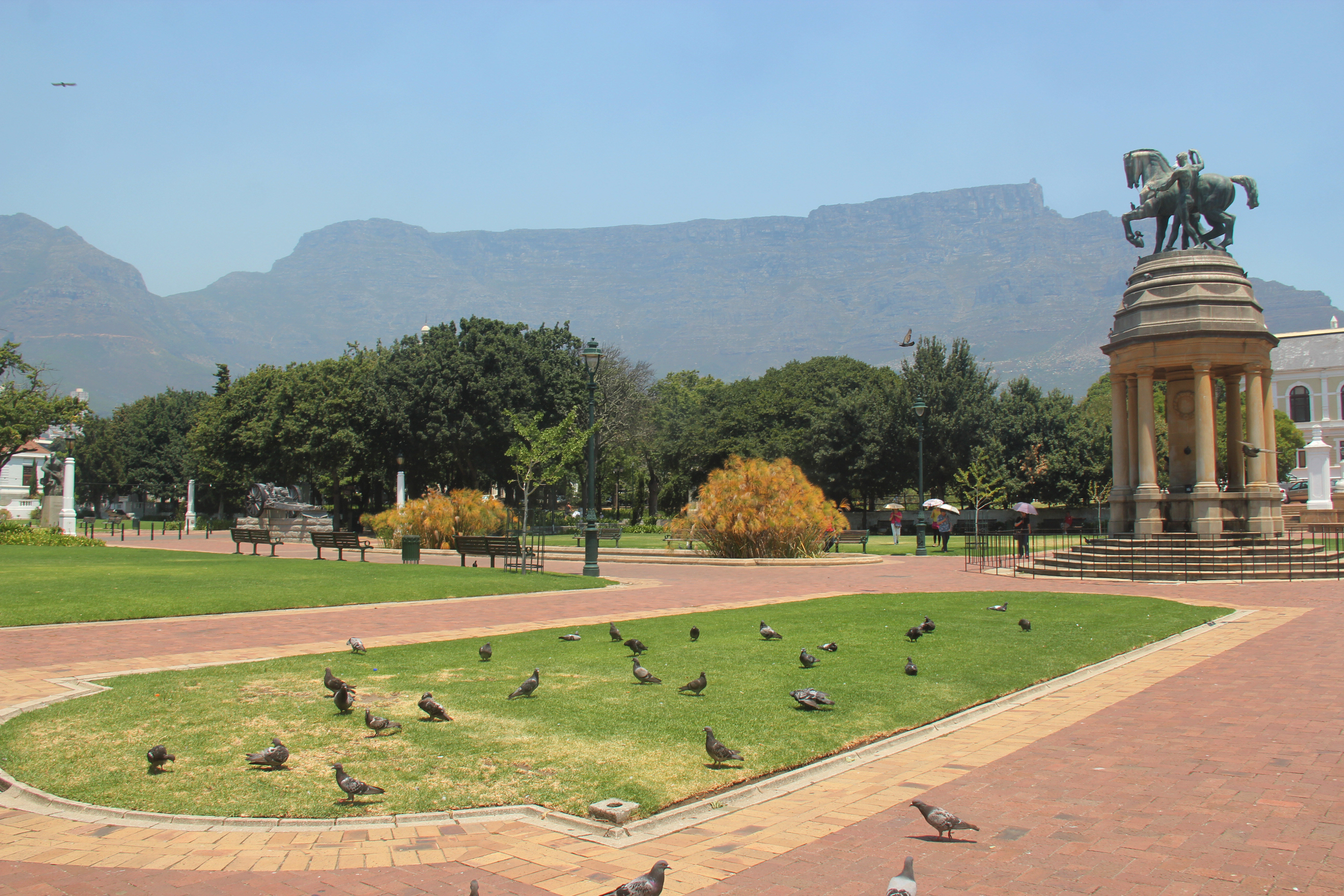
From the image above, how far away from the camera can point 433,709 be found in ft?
A: 24.7

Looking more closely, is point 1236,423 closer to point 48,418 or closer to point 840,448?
point 840,448

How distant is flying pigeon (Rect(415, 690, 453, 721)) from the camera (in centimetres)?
751

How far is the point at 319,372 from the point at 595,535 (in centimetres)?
3860

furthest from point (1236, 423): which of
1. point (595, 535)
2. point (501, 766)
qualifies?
point (501, 766)

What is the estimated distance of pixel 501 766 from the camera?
6.43 m

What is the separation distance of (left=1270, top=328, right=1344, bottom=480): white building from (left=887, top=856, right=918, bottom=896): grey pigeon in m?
85.5

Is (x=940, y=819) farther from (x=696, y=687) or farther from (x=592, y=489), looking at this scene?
(x=592, y=489)

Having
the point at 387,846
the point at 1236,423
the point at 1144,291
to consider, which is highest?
the point at 1144,291

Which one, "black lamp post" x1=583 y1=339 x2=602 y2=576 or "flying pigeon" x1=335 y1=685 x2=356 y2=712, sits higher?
"black lamp post" x1=583 y1=339 x2=602 y2=576

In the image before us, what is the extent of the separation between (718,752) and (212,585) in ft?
53.2

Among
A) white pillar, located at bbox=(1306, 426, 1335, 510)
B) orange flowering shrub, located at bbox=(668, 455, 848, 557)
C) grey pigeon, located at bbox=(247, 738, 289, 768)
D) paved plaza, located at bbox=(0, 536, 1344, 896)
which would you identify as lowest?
paved plaza, located at bbox=(0, 536, 1344, 896)

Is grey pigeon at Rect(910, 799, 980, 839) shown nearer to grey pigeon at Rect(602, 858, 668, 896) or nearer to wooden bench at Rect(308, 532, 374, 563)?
grey pigeon at Rect(602, 858, 668, 896)

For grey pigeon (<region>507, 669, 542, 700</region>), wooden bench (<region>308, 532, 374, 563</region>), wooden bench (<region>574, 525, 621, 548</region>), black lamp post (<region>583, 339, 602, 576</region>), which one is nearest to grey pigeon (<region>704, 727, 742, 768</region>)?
grey pigeon (<region>507, 669, 542, 700</region>)

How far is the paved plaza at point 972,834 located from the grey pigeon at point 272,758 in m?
0.86
